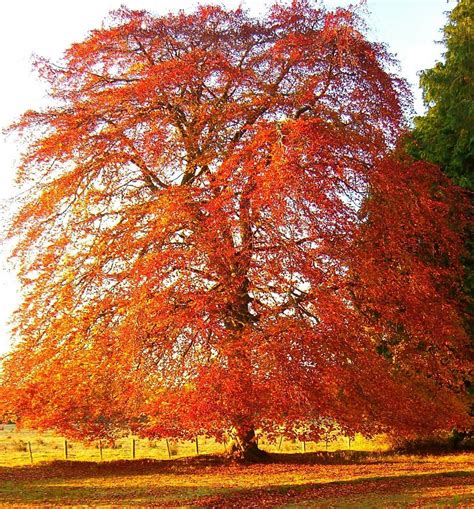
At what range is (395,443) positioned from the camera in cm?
2409

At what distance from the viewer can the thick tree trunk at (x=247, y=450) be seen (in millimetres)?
19375

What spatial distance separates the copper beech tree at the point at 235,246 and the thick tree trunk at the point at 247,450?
10cm

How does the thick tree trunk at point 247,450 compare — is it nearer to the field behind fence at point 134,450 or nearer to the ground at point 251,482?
the ground at point 251,482

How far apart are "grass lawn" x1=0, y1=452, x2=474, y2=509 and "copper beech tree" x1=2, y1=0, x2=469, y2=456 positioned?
4.10 ft

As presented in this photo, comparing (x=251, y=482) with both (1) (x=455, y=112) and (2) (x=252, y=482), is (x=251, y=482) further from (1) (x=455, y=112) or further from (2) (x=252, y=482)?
(1) (x=455, y=112)

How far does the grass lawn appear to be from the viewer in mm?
13195

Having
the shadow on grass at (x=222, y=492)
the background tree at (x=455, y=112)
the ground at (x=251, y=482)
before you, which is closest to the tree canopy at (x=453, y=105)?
the background tree at (x=455, y=112)

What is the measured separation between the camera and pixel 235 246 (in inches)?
679

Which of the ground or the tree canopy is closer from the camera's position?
the ground

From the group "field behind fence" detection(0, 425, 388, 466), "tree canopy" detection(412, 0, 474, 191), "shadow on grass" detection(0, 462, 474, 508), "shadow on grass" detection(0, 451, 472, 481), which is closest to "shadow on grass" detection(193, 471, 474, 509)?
"shadow on grass" detection(0, 462, 474, 508)

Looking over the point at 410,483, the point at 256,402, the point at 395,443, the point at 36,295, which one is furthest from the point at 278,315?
the point at 395,443

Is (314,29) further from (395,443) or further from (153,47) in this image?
(395,443)

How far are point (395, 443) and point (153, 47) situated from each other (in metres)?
16.3

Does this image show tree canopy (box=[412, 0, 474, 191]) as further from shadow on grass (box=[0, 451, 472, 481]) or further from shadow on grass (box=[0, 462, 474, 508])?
shadow on grass (box=[0, 462, 474, 508])
